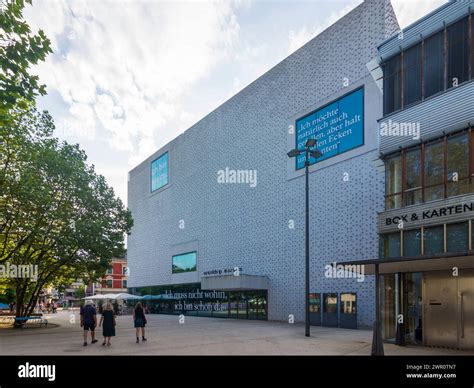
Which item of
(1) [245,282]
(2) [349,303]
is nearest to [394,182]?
(2) [349,303]

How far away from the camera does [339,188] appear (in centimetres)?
2670

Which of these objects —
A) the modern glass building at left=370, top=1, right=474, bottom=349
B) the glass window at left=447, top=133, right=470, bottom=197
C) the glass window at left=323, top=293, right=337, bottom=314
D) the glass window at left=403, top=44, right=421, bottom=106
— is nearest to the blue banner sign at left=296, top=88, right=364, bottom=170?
the modern glass building at left=370, top=1, right=474, bottom=349

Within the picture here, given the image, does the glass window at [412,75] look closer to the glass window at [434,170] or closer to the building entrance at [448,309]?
the glass window at [434,170]

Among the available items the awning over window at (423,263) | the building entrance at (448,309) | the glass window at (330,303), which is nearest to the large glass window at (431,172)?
the awning over window at (423,263)

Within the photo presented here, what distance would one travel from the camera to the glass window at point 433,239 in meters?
15.3

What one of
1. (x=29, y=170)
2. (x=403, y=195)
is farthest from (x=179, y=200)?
(x=403, y=195)

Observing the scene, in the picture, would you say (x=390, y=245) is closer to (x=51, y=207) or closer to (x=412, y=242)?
(x=412, y=242)

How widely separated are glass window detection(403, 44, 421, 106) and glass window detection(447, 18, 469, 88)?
134 cm

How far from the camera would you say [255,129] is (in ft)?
116

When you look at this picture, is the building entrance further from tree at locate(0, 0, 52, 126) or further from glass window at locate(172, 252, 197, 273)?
glass window at locate(172, 252, 197, 273)

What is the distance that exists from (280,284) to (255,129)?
12382 mm

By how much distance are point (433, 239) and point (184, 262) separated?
33.2 metres
